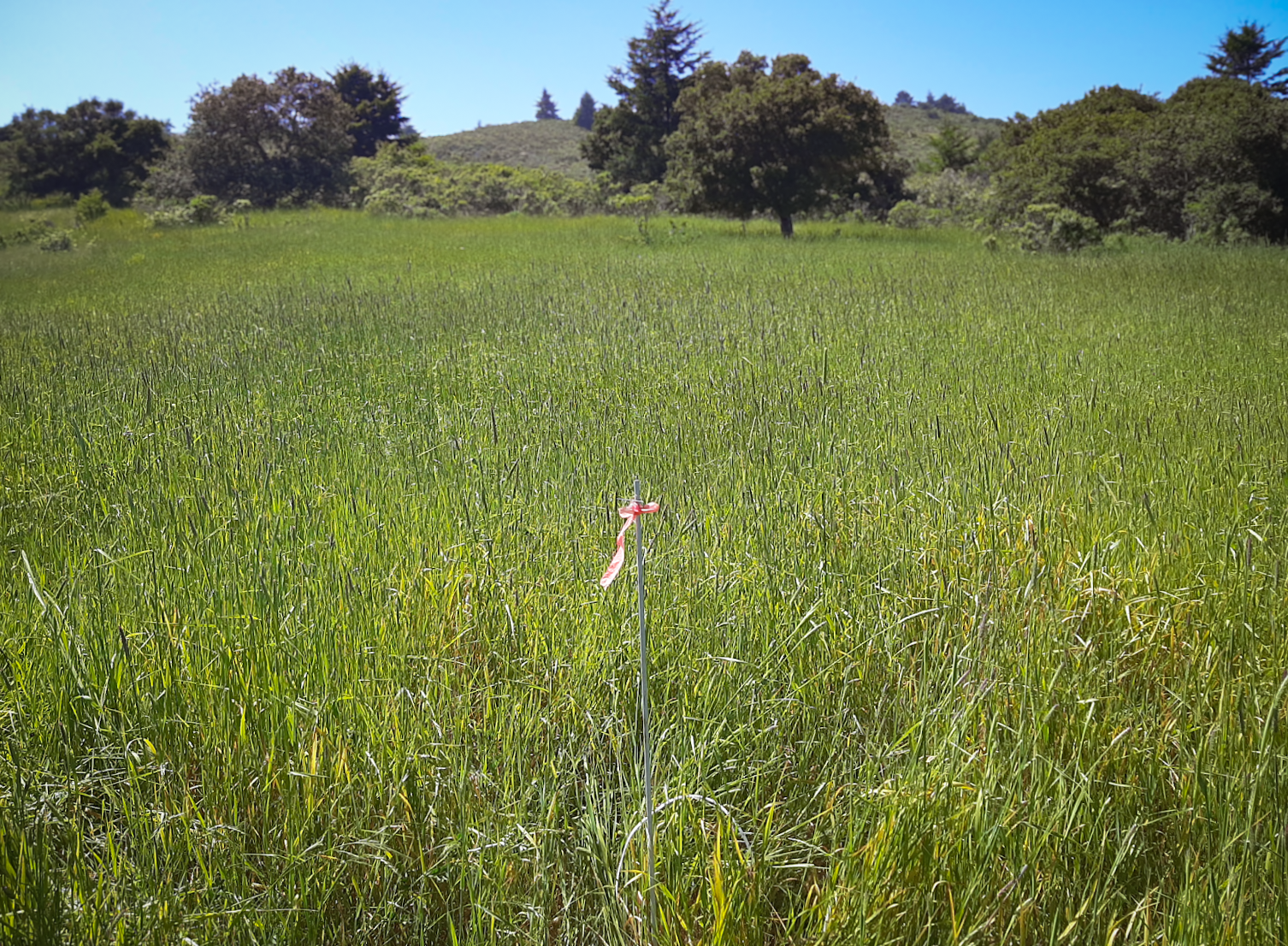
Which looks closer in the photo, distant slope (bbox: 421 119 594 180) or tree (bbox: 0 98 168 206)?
tree (bbox: 0 98 168 206)

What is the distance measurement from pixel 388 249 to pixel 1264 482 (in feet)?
59.4

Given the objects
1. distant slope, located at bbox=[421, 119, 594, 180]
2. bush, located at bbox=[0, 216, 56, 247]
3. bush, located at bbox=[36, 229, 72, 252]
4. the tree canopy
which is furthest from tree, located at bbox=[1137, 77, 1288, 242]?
distant slope, located at bbox=[421, 119, 594, 180]

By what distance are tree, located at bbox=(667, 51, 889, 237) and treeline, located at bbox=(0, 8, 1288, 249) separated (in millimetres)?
50

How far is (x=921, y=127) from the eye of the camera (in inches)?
2510

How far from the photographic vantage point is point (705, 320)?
890cm

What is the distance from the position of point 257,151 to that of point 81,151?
8.27 m

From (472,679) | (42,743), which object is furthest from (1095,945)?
(42,743)

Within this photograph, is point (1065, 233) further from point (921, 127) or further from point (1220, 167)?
point (921, 127)

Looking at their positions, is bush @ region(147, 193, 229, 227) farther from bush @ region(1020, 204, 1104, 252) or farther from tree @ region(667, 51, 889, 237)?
bush @ region(1020, 204, 1104, 252)

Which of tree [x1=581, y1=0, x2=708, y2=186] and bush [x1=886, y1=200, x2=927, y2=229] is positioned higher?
tree [x1=581, y1=0, x2=708, y2=186]

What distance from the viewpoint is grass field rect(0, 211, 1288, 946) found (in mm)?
1723

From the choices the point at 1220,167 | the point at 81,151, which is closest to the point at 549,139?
the point at 81,151

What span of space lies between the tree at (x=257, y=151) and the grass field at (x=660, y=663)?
3345cm

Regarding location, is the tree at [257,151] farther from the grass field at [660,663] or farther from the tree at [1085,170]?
the grass field at [660,663]
